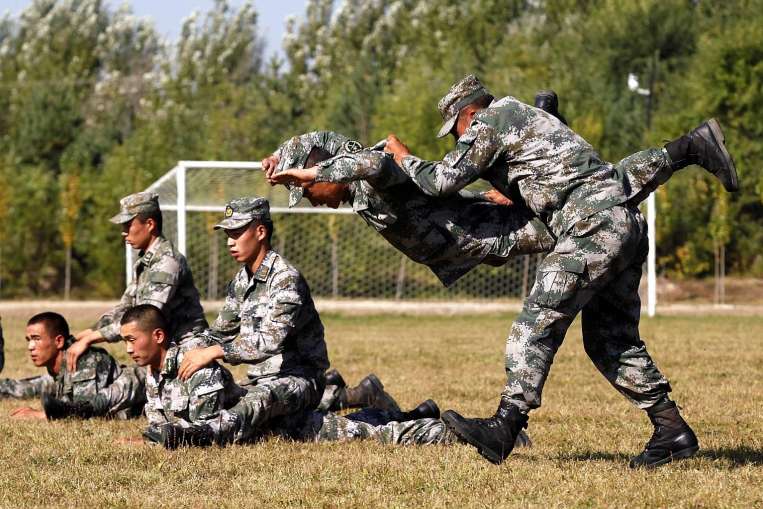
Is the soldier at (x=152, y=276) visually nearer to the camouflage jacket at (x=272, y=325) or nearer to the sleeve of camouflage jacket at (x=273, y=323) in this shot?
the camouflage jacket at (x=272, y=325)

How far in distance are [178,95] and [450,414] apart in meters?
48.6

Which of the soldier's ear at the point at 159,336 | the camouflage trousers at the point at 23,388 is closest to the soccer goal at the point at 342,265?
the camouflage trousers at the point at 23,388

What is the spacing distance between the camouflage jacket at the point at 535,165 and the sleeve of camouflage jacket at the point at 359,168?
0.18m

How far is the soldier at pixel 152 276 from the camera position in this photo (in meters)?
9.48

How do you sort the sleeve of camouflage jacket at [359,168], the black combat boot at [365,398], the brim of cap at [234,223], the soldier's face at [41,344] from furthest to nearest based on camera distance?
the soldier's face at [41,344], the black combat boot at [365,398], the brim of cap at [234,223], the sleeve of camouflage jacket at [359,168]

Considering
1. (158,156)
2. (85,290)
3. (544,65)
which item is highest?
(544,65)

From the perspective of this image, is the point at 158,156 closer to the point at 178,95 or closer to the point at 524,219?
the point at 178,95

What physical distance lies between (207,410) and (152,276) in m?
1.91

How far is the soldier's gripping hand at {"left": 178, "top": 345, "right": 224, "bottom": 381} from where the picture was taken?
7.41m

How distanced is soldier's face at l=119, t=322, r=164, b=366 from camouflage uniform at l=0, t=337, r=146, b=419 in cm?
155

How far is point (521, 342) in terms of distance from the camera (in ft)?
21.2

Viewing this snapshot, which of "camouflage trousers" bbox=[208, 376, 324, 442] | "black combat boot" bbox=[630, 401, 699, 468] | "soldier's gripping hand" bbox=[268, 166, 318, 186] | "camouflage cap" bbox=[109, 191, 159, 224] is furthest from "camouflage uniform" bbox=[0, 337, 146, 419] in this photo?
"black combat boot" bbox=[630, 401, 699, 468]

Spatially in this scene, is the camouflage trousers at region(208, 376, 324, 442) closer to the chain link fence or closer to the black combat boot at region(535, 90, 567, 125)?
the black combat boot at region(535, 90, 567, 125)

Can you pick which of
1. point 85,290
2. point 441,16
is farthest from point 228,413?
point 441,16
